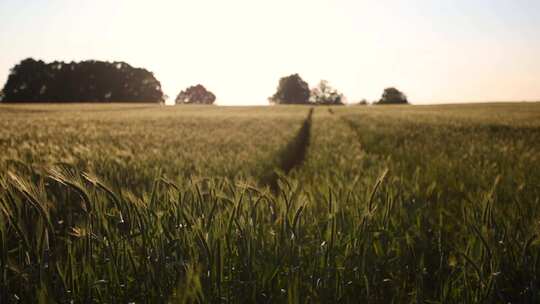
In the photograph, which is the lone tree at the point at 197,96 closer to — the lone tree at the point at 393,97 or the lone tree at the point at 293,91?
the lone tree at the point at 293,91

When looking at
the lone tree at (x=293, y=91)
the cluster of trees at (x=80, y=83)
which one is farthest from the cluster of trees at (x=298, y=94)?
the cluster of trees at (x=80, y=83)

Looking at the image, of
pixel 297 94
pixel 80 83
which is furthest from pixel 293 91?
pixel 80 83

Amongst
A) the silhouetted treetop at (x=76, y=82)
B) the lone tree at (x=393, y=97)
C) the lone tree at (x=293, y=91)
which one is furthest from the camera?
the lone tree at (x=293, y=91)

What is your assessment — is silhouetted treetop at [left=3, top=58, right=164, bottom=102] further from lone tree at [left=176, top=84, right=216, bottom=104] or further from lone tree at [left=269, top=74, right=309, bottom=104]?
lone tree at [left=269, top=74, right=309, bottom=104]

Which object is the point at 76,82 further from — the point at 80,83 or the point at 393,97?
the point at 393,97

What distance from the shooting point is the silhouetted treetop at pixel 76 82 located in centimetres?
7081

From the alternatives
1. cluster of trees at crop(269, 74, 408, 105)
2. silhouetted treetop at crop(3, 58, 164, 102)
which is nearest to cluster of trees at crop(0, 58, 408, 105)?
silhouetted treetop at crop(3, 58, 164, 102)

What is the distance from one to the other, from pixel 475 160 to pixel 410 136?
4254 millimetres

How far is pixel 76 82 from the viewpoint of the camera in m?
74.8

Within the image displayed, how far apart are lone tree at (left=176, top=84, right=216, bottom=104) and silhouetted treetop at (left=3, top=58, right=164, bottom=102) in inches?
1175

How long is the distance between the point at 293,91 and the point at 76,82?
5947 centimetres

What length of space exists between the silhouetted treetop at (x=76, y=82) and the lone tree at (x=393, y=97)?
61.6 meters

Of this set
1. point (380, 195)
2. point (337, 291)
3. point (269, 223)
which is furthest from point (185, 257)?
point (380, 195)

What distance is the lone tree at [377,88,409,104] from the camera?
100 meters
